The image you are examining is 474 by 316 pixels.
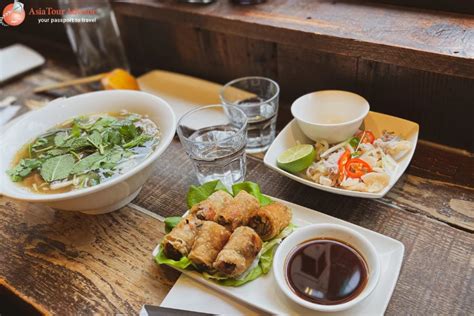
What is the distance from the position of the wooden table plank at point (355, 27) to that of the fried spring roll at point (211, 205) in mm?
607

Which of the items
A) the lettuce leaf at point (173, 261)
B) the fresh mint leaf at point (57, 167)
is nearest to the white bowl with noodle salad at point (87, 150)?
the fresh mint leaf at point (57, 167)

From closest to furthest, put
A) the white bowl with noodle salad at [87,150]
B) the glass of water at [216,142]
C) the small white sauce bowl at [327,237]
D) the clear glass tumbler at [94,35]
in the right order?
the small white sauce bowl at [327,237] → the white bowl with noodle salad at [87,150] → the glass of water at [216,142] → the clear glass tumbler at [94,35]

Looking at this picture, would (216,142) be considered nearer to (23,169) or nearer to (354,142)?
(354,142)

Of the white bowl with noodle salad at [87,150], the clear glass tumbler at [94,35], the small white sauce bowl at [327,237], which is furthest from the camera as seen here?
the clear glass tumbler at [94,35]

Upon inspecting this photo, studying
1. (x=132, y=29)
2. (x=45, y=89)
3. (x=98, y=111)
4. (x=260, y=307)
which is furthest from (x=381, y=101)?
(x=45, y=89)

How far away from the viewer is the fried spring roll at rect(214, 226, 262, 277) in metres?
0.94

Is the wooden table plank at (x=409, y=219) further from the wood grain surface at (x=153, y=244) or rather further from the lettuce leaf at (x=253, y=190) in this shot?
the lettuce leaf at (x=253, y=190)

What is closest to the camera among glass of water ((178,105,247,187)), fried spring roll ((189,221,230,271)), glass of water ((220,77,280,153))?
fried spring roll ((189,221,230,271))

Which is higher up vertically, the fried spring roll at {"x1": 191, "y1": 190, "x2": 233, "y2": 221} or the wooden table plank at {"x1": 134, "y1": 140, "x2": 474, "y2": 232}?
the fried spring roll at {"x1": 191, "y1": 190, "x2": 233, "y2": 221}

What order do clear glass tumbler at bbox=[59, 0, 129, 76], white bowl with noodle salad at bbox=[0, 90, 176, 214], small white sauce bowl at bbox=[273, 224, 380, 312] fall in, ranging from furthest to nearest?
clear glass tumbler at bbox=[59, 0, 129, 76]
white bowl with noodle salad at bbox=[0, 90, 176, 214]
small white sauce bowl at bbox=[273, 224, 380, 312]

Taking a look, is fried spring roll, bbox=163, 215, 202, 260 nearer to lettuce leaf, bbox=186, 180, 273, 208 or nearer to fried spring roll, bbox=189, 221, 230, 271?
fried spring roll, bbox=189, 221, 230, 271

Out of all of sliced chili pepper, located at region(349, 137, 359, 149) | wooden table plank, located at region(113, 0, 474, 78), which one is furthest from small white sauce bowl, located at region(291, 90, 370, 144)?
wooden table plank, located at region(113, 0, 474, 78)

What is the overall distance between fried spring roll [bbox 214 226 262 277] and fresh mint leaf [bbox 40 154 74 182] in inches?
20.5

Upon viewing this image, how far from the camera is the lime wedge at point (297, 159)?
1.20 metres
